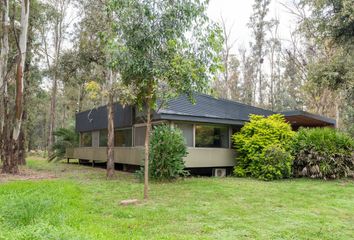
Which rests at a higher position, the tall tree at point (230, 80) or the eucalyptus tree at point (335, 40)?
the tall tree at point (230, 80)

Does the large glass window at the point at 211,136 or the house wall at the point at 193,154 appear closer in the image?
the house wall at the point at 193,154

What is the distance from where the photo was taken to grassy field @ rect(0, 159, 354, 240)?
14.7ft

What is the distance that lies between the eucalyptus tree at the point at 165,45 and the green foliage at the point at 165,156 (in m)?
3.01

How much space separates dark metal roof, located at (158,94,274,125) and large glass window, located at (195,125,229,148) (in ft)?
1.89

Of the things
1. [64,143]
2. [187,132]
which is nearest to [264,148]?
[187,132]

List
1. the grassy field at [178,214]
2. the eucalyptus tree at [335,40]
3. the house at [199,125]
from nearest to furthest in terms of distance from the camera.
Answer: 1. the grassy field at [178,214]
2. the house at [199,125]
3. the eucalyptus tree at [335,40]

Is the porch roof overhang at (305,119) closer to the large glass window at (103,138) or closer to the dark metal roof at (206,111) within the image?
the dark metal roof at (206,111)

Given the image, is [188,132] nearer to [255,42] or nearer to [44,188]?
[44,188]

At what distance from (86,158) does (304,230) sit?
612 inches

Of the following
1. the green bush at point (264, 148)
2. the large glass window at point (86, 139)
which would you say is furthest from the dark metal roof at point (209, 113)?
the large glass window at point (86, 139)

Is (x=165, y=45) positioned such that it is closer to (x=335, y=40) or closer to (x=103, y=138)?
(x=335, y=40)

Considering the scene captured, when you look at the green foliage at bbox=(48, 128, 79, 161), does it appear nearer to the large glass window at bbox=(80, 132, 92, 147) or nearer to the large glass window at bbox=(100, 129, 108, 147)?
the large glass window at bbox=(80, 132, 92, 147)

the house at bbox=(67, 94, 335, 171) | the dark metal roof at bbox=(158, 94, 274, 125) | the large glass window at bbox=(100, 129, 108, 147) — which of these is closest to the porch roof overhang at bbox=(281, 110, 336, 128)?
the house at bbox=(67, 94, 335, 171)

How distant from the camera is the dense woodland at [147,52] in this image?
7051 mm
